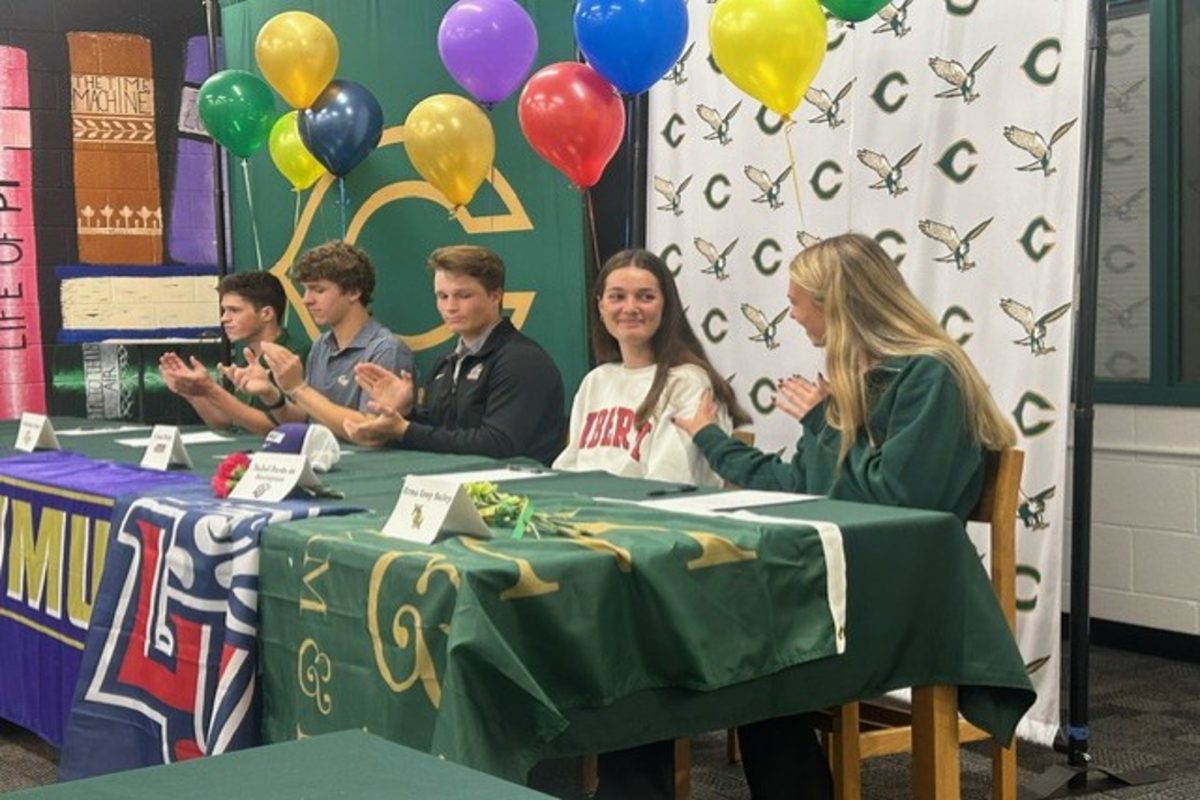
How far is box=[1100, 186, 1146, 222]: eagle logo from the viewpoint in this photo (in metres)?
4.24

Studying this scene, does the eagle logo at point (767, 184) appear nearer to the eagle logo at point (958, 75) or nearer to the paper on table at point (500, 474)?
the eagle logo at point (958, 75)

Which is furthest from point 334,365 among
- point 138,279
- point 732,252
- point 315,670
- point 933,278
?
point 138,279

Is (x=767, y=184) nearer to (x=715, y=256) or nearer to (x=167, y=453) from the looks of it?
(x=715, y=256)

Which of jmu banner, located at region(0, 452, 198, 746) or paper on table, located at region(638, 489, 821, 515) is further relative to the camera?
jmu banner, located at region(0, 452, 198, 746)

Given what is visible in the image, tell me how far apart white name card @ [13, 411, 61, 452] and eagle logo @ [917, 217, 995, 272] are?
1888 mm

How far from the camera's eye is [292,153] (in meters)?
4.93

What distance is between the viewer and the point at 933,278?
3439mm

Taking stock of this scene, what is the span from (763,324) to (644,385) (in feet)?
2.54

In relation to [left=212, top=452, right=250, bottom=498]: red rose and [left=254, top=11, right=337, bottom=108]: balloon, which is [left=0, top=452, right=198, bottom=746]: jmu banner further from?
[left=254, top=11, right=337, bottom=108]: balloon

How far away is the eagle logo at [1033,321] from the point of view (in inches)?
125

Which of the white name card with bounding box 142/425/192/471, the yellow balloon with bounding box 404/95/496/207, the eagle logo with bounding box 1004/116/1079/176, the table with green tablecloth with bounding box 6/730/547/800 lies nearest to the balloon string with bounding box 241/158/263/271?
the yellow balloon with bounding box 404/95/496/207

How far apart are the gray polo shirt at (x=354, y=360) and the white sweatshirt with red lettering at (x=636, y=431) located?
70cm

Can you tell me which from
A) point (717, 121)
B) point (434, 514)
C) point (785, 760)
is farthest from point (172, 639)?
point (717, 121)

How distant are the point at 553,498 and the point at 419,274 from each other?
9.02 feet
